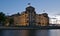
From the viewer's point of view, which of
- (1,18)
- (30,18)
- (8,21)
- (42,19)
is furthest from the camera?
(42,19)

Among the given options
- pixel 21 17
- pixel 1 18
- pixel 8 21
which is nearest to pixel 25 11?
pixel 21 17

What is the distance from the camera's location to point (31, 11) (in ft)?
609

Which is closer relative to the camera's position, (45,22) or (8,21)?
(8,21)

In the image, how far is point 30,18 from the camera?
174250mm

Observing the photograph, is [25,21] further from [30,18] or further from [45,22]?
[45,22]

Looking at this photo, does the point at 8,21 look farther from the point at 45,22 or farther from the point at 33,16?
the point at 45,22

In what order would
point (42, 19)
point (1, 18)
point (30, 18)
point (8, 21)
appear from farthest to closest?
point (42, 19)
point (30, 18)
point (8, 21)
point (1, 18)

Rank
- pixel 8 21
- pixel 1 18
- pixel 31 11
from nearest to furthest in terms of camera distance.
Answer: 1. pixel 1 18
2. pixel 8 21
3. pixel 31 11

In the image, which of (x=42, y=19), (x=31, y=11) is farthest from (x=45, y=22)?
(x=31, y=11)

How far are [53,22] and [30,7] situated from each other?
93.7 feet

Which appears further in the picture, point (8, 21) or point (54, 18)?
point (54, 18)

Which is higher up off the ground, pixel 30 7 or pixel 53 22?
pixel 30 7

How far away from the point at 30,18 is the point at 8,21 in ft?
125

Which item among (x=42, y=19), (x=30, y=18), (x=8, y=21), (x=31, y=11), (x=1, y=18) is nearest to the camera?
(x=1, y=18)
